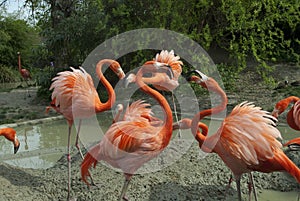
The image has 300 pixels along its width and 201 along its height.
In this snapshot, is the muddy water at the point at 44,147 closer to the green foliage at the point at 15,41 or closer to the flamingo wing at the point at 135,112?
the flamingo wing at the point at 135,112

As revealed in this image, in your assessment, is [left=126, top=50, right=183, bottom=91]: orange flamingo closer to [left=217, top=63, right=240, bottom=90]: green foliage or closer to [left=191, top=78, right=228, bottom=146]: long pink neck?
[left=191, top=78, right=228, bottom=146]: long pink neck

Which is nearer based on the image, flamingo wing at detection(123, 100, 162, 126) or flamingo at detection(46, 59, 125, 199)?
flamingo wing at detection(123, 100, 162, 126)

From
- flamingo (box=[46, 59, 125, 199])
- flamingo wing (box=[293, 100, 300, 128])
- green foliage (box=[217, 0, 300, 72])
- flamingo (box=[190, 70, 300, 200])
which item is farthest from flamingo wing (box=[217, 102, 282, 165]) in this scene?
green foliage (box=[217, 0, 300, 72])

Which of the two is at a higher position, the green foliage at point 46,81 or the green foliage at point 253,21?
the green foliage at point 253,21

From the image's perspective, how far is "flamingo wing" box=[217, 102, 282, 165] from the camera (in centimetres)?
293

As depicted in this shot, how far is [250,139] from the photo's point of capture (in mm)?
2926

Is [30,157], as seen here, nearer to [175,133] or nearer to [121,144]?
[175,133]

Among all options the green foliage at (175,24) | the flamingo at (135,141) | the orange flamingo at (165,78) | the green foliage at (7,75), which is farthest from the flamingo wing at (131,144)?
the green foliage at (7,75)

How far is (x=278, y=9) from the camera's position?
29.6 ft

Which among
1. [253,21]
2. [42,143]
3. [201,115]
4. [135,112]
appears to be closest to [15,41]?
[253,21]

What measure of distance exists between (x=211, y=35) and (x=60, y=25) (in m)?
3.81

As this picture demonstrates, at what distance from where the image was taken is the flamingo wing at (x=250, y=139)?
9.61ft

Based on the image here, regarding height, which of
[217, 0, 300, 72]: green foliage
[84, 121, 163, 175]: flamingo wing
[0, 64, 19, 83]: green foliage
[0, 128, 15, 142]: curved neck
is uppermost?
[217, 0, 300, 72]: green foliage

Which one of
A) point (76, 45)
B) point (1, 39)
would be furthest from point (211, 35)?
point (1, 39)
